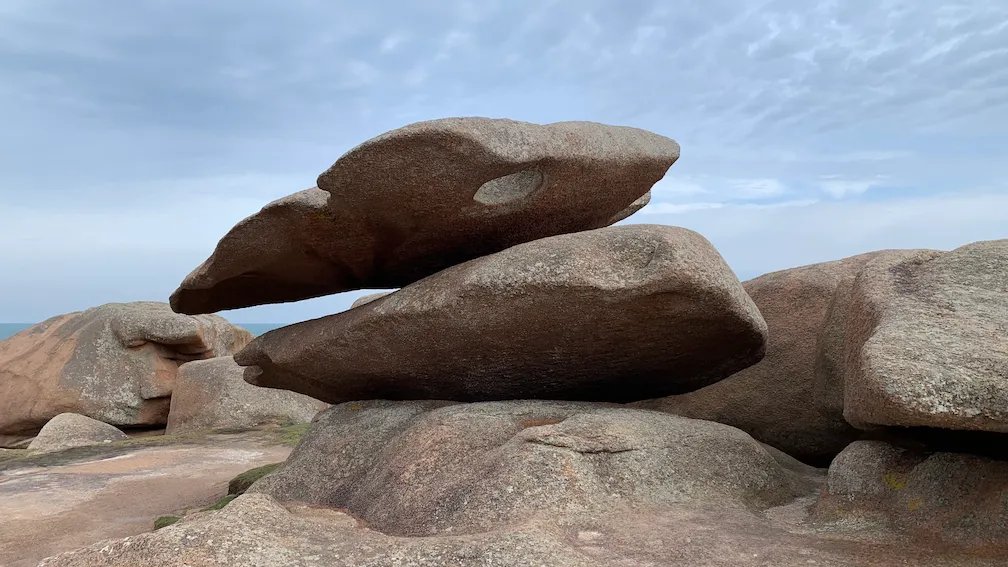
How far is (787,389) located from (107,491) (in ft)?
29.4

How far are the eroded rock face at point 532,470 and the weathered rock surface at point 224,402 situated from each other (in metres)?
10.6

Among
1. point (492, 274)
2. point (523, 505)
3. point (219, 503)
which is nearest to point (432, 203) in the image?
point (492, 274)

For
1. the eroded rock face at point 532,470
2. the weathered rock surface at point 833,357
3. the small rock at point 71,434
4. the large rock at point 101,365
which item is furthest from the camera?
the large rock at point 101,365

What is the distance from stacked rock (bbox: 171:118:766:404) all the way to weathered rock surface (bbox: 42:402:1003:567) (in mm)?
652

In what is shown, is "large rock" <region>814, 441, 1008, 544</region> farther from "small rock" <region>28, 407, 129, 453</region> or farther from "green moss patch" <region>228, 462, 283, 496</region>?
"small rock" <region>28, 407, 129, 453</region>

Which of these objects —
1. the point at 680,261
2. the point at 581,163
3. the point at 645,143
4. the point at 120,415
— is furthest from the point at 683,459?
the point at 120,415

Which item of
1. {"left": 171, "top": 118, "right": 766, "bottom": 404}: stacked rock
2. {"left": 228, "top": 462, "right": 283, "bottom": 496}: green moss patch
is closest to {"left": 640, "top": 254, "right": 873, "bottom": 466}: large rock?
{"left": 171, "top": 118, "right": 766, "bottom": 404}: stacked rock

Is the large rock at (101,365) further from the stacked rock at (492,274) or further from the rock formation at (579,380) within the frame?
the stacked rock at (492,274)

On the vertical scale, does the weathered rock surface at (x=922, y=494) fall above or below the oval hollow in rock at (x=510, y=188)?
below

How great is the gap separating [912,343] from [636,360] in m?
3.43

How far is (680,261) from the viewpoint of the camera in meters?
7.00

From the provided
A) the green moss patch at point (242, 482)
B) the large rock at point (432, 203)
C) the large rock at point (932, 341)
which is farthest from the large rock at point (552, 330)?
the green moss patch at point (242, 482)

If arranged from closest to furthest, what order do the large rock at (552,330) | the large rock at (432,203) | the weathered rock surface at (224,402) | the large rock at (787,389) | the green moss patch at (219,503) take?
the large rock at (552,330)
the large rock at (432,203)
the large rock at (787,389)
the green moss patch at (219,503)
the weathered rock surface at (224,402)

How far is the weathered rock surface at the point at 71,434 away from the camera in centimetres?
1617
